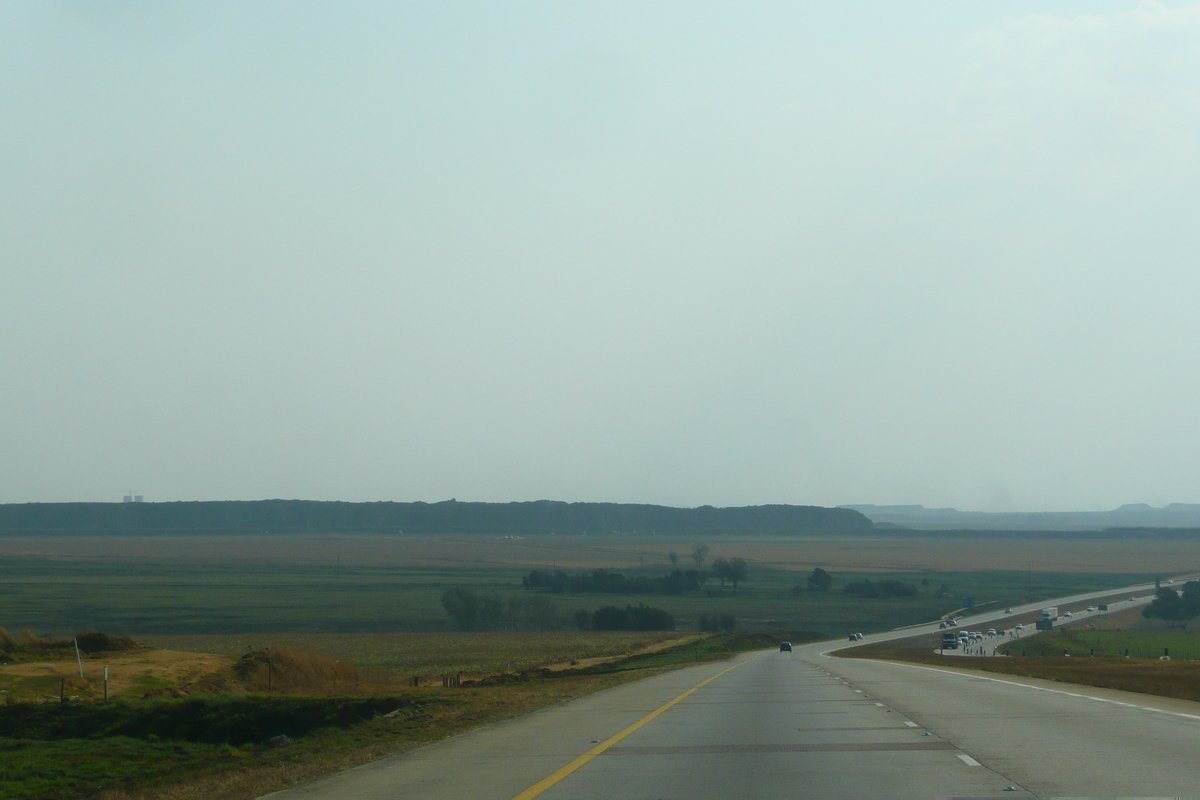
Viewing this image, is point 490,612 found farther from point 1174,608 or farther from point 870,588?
point 1174,608

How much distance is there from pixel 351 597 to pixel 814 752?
116990mm

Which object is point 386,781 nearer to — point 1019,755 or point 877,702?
point 1019,755

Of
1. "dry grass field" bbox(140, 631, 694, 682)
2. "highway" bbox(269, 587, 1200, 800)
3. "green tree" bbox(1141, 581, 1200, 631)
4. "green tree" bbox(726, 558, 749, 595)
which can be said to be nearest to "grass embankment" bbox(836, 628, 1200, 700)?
"highway" bbox(269, 587, 1200, 800)

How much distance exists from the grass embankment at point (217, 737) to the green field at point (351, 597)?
57.8 m

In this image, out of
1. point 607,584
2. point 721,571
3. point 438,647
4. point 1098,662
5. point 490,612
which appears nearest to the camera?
point 1098,662

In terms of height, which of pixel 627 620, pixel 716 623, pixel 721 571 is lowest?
pixel 716 623

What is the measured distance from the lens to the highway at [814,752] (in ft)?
35.1

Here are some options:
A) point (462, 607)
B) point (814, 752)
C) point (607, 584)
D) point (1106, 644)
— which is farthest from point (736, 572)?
point (814, 752)

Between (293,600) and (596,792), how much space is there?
384 feet

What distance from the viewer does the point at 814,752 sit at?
1327 cm

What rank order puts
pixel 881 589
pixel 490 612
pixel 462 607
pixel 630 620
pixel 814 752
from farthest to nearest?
pixel 881 589 → pixel 490 612 → pixel 462 607 → pixel 630 620 → pixel 814 752

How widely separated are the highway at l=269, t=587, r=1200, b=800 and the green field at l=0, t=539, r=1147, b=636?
74375 millimetres

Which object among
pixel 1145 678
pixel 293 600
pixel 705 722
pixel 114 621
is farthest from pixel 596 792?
pixel 293 600

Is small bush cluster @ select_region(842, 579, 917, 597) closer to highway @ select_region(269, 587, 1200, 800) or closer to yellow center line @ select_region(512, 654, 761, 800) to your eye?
highway @ select_region(269, 587, 1200, 800)
